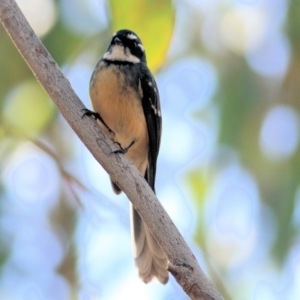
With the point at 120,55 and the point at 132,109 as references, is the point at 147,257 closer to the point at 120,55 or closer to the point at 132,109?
the point at 132,109

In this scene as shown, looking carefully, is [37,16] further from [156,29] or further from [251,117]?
[251,117]

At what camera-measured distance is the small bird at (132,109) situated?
3029mm

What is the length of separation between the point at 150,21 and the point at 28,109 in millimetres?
750

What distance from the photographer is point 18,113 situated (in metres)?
2.78

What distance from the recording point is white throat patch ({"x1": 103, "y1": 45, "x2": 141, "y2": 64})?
3247 mm

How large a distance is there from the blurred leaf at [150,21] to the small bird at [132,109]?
612mm

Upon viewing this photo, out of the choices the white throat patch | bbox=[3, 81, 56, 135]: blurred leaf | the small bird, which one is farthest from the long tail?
the white throat patch

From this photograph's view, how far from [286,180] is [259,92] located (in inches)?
17.7

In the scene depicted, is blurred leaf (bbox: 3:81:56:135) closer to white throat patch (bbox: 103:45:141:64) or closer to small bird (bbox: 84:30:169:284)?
small bird (bbox: 84:30:169:284)

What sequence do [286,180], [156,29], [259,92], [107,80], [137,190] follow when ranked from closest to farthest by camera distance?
[137,190] → [156,29] → [286,180] → [259,92] → [107,80]

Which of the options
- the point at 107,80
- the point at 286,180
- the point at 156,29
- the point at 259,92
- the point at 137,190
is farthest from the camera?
the point at 107,80

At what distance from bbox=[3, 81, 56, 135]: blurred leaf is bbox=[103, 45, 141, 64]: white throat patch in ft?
1.50

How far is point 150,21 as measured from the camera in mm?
2424

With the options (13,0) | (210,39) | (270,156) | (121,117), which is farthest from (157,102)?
(13,0)
